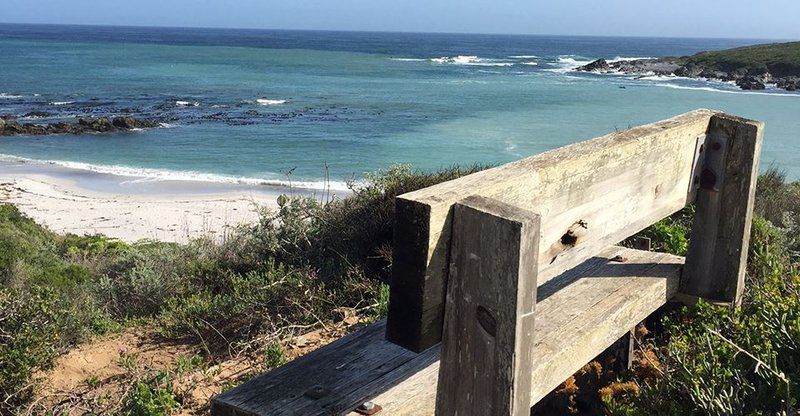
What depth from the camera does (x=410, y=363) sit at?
2088mm

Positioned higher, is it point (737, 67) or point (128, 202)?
point (737, 67)

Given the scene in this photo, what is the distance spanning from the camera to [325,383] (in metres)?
1.96

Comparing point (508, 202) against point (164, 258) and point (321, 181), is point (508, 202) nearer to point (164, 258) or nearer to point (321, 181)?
point (164, 258)

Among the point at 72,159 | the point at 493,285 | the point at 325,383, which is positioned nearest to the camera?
the point at 493,285

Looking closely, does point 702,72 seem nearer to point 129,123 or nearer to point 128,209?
point 129,123

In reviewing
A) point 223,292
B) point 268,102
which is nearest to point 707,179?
point 223,292

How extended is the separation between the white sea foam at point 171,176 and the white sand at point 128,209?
59.4 inches

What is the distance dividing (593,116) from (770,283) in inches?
1254

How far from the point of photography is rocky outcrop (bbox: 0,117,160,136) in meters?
30.8

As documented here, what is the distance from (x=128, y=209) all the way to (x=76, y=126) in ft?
54.2

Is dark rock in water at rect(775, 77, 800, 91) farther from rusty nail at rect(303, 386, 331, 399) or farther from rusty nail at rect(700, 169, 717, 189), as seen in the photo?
rusty nail at rect(303, 386, 331, 399)

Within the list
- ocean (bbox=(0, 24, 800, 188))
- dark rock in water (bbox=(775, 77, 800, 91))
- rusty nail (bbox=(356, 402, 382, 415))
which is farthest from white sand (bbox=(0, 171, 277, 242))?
dark rock in water (bbox=(775, 77, 800, 91))

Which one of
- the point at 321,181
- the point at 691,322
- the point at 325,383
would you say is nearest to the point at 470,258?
the point at 325,383

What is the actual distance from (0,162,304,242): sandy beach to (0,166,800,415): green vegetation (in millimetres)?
6627
